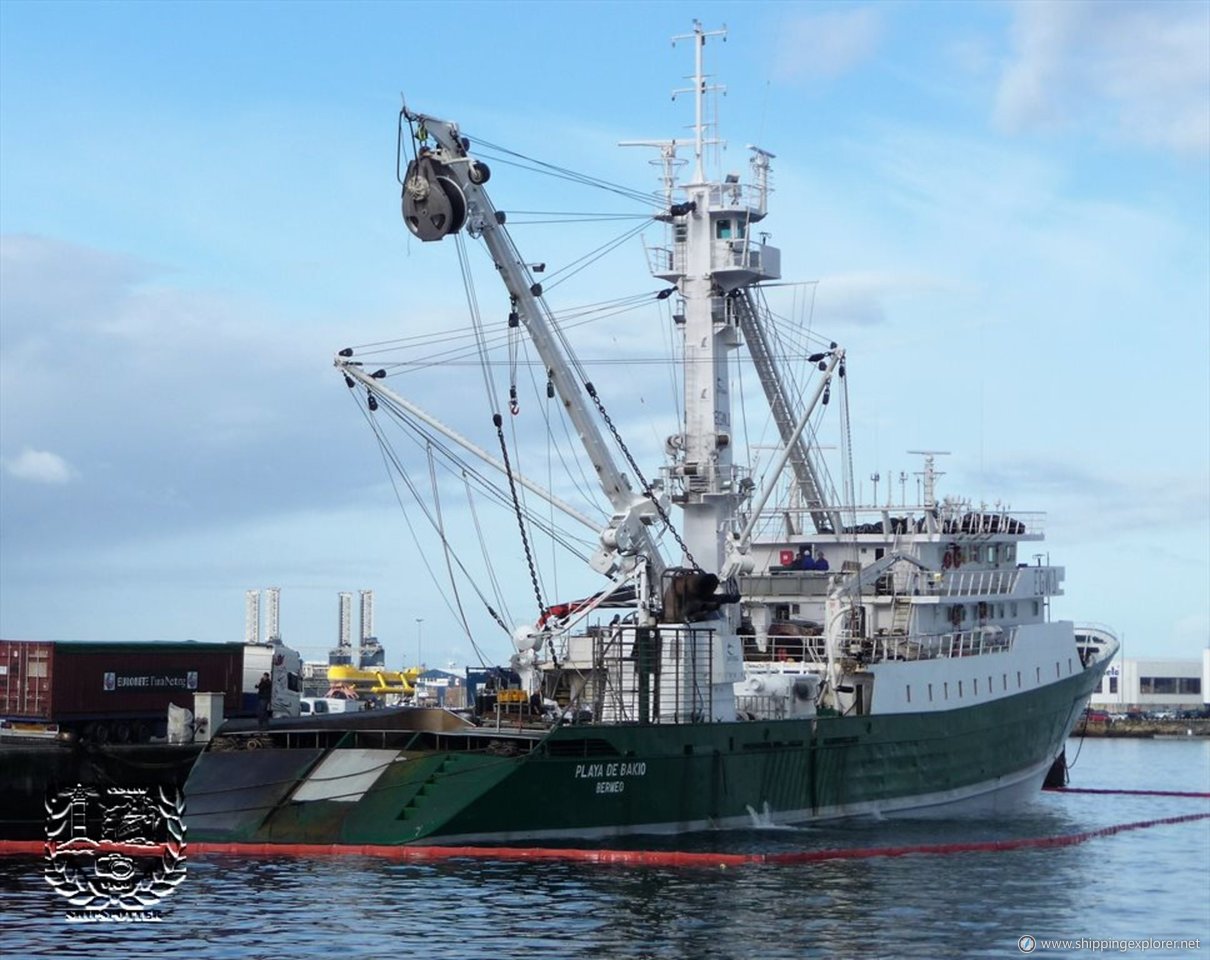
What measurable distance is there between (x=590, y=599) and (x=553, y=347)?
6.25 metres

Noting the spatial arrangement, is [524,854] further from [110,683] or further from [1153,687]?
[1153,687]

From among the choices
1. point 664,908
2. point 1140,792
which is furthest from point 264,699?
point 1140,792

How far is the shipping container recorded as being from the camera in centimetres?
4581

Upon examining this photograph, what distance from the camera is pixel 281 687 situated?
52562 millimetres

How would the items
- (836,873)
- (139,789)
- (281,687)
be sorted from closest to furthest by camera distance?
(836,873) → (139,789) → (281,687)

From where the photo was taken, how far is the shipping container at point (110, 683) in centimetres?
4581

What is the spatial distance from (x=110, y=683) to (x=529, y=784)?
545 inches

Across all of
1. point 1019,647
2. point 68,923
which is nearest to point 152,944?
point 68,923

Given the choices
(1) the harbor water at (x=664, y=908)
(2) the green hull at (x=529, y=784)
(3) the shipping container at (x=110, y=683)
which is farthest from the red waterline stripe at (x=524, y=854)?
(3) the shipping container at (x=110, y=683)

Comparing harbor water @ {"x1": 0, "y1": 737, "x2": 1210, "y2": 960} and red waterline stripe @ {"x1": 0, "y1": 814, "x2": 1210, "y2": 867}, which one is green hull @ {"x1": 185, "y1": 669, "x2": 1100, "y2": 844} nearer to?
red waterline stripe @ {"x1": 0, "y1": 814, "x2": 1210, "y2": 867}

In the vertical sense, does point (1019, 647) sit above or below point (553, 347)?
below

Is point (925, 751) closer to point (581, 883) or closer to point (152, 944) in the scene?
point (581, 883)

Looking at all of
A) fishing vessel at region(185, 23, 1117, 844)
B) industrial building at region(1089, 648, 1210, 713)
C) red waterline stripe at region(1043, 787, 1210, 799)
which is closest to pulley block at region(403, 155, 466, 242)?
fishing vessel at region(185, 23, 1117, 844)

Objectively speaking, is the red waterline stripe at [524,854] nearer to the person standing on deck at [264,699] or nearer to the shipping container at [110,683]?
the person standing on deck at [264,699]
